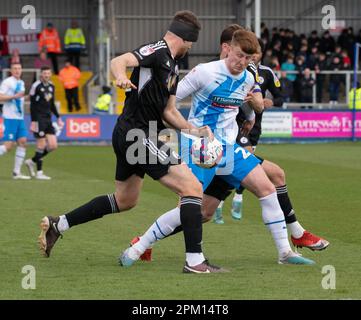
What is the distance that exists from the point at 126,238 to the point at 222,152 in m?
2.41

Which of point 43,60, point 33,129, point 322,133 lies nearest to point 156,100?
point 33,129

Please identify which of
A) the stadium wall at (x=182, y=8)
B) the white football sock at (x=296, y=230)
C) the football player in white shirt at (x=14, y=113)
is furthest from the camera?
the stadium wall at (x=182, y=8)

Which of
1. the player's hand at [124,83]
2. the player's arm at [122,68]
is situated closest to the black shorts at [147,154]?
the player's arm at [122,68]

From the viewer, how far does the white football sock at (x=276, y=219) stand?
29.1 ft

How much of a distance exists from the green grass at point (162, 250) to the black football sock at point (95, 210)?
1.28ft

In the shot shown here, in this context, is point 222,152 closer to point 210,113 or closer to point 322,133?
point 210,113

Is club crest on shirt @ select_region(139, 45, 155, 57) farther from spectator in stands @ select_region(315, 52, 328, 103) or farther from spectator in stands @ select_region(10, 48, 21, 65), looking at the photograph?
spectator in stands @ select_region(315, 52, 328, 103)

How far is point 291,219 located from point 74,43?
28.8 m

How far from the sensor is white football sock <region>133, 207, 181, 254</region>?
878 cm

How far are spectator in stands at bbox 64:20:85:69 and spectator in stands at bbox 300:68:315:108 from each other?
9.39 m
